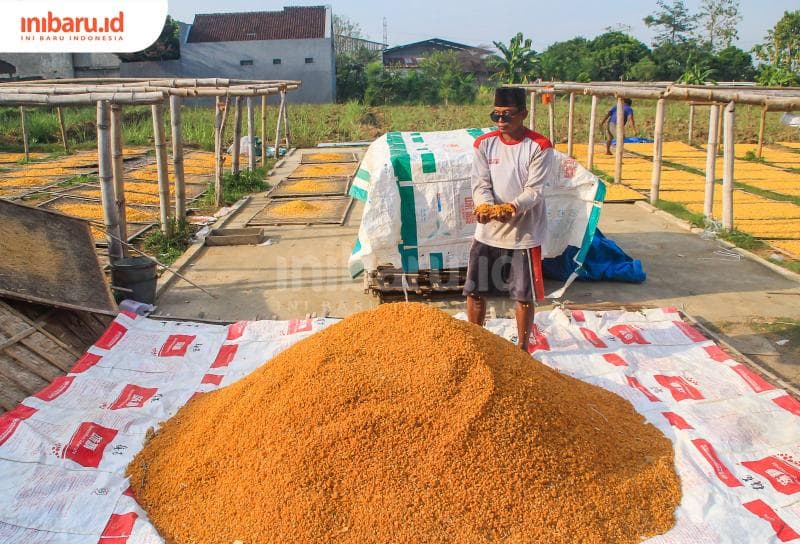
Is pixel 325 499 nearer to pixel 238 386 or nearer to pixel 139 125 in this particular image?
pixel 238 386

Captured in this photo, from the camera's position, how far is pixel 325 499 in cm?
226

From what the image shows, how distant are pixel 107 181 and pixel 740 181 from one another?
8.68m

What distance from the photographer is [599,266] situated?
202 inches

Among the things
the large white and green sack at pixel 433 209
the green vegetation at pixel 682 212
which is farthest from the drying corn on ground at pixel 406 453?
the green vegetation at pixel 682 212

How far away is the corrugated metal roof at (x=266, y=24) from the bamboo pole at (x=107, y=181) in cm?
2464

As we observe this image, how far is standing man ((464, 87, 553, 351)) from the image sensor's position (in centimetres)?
331

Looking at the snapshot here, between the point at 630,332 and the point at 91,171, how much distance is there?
9.69 m

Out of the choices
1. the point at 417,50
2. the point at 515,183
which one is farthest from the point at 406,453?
the point at 417,50

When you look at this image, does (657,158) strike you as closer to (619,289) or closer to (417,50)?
(619,289)

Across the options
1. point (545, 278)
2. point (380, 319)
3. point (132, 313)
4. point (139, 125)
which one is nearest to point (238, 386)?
point (380, 319)

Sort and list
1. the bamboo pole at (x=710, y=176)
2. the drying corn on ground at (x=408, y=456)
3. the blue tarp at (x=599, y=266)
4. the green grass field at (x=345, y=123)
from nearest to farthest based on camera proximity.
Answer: the drying corn on ground at (x=408, y=456)
the blue tarp at (x=599, y=266)
the bamboo pole at (x=710, y=176)
the green grass field at (x=345, y=123)

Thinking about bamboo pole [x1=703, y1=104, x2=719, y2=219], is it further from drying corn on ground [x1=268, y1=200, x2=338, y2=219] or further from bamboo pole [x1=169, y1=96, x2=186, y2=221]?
bamboo pole [x1=169, y1=96, x2=186, y2=221]

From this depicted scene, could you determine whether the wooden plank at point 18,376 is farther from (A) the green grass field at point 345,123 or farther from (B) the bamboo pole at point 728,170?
(A) the green grass field at point 345,123

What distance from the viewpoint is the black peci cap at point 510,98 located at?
10.7 feet
